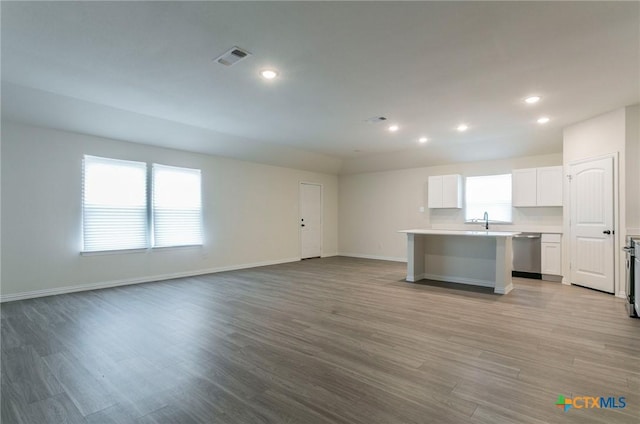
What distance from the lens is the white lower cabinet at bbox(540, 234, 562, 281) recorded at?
5.70 meters

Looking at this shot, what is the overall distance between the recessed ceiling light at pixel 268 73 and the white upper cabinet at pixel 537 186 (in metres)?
5.46

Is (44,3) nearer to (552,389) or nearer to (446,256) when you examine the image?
(552,389)

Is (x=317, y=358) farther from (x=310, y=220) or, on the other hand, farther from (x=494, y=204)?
(x=310, y=220)

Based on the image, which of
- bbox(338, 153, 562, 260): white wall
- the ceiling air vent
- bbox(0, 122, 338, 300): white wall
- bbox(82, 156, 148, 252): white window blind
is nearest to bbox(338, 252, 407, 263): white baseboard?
bbox(338, 153, 562, 260): white wall

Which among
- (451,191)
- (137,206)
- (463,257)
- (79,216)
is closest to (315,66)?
(463,257)

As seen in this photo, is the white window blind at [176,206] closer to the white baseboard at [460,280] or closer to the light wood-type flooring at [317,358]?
the light wood-type flooring at [317,358]

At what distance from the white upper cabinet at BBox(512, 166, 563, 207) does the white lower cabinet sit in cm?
70

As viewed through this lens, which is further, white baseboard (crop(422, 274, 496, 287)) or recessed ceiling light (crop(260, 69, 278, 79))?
white baseboard (crop(422, 274, 496, 287))

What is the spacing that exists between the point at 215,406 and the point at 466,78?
3897mm

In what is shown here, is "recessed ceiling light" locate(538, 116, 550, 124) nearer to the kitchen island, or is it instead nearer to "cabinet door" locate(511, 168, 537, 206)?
"cabinet door" locate(511, 168, 537, 206)

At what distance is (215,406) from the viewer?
1920mm

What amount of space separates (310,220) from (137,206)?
4.53 meters

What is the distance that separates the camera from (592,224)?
191 inches

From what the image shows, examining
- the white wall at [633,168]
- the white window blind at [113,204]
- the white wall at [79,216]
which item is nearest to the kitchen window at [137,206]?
the white window blind at [113,204]
